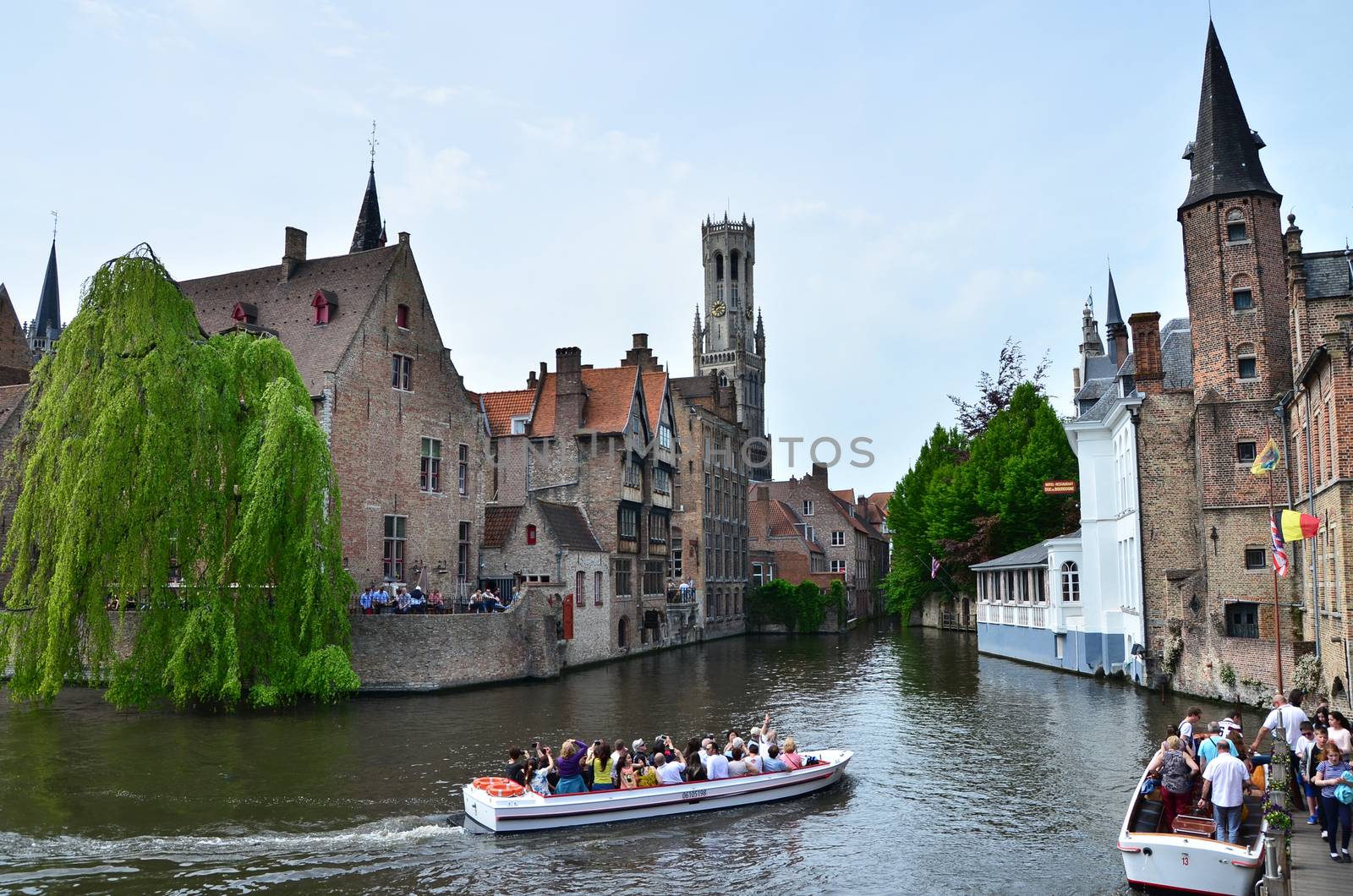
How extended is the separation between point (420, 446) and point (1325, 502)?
29075mm

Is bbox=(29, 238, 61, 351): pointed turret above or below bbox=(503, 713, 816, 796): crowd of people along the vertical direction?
above

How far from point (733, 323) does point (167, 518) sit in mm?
114596

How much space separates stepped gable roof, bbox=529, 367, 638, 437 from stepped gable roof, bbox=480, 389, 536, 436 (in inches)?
28.6

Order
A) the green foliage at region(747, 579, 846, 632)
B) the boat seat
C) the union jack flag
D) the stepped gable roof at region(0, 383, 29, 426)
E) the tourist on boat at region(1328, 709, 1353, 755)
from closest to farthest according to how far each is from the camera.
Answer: the boat seat
the tourist on boat at region(1328, 709, 1353, 755)
the union jack flag
the stepped gable roof at region(0, 383, 29, 426)
the green foliage at region(747, 579, 846, 632)

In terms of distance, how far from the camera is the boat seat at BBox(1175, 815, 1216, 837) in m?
13.2

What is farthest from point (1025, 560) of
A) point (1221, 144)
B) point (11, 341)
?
point (11, 341)

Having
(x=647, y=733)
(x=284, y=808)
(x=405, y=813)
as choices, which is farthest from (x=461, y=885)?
(x=647, y=733)

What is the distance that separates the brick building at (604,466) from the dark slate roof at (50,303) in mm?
57039

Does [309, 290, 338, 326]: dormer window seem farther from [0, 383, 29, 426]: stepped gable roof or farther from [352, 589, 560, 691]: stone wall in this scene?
[0, 383, 29, 426]: stepped gable roof

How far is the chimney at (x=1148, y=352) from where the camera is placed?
33750mm

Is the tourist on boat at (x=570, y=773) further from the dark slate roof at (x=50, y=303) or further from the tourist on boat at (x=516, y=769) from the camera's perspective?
the dark slate roof at (x=50, y=303)

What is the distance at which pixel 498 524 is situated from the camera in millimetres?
42812

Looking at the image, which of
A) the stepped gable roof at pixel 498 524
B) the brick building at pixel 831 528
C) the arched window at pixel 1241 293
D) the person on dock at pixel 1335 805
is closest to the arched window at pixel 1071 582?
the arched window at pixel 1241 293

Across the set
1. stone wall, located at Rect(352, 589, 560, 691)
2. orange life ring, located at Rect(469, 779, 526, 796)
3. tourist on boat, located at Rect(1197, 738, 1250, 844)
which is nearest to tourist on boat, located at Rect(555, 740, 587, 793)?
orange life ring, located at Rect(469, 779, 526, 796)
